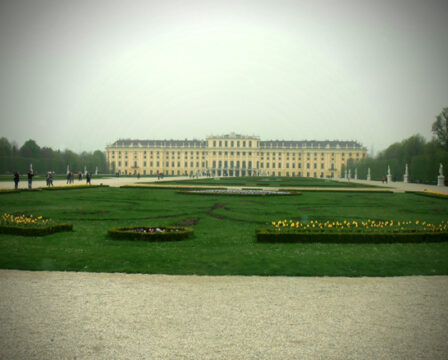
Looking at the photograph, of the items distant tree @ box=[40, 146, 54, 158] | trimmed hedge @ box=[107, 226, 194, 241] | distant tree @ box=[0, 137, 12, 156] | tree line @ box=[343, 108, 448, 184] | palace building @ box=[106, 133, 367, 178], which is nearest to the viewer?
trimmed hedge @ box=[107, 226, 194, 241]

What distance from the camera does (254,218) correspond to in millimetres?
13008

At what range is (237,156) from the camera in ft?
351

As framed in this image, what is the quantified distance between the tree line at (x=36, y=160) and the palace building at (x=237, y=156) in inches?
788

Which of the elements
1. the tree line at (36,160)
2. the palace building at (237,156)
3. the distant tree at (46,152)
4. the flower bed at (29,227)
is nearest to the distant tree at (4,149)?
the tree line at (36,160)

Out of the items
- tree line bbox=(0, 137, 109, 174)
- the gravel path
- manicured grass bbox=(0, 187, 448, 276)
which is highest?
tree line bbox=(0, 137, 109, 174)

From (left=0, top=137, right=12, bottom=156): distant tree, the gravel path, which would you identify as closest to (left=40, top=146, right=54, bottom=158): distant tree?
(left=0, top=137, right=12, bottom=156): distant tree

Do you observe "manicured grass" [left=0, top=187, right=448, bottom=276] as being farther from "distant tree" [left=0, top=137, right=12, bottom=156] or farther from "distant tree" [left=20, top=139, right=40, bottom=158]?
"distant tree" [left=20, top=139, right=40, bottom=158]

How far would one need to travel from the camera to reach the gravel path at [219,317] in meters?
3.90

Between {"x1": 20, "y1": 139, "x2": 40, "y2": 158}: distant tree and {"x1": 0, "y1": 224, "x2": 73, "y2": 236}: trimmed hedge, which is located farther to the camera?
{"x1": 20, "y1": 139, "x2": 40, "y2": 158}: distant tree

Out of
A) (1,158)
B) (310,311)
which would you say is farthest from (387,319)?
(1,158)

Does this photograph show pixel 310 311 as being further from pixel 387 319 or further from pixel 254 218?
pixel 254 218

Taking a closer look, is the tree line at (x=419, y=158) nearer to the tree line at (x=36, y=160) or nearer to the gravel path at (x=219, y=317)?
the gravel path at (x=219, y=317)

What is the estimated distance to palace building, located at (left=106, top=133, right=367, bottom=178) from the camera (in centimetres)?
10656

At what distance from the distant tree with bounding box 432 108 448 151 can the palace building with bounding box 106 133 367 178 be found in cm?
5577
